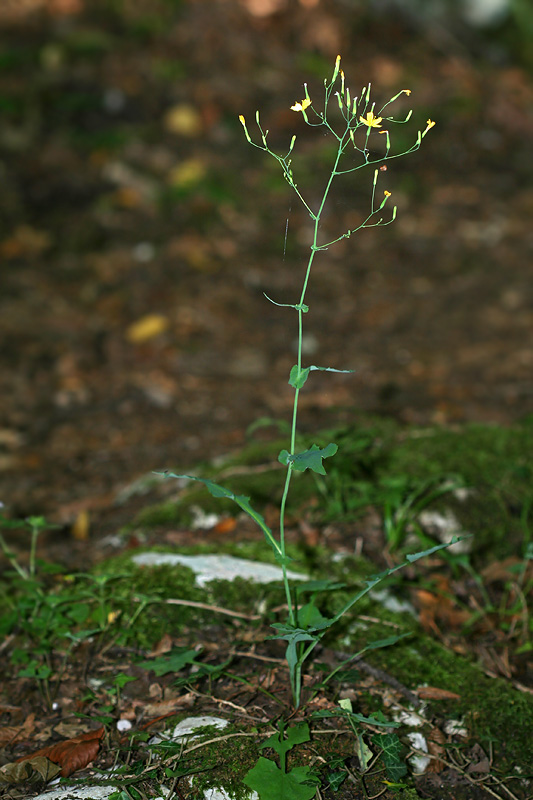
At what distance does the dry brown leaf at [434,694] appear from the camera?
5.84 ft

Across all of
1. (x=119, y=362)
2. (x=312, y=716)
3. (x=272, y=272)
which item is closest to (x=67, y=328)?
(x=119, y=362)

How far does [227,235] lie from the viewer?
17.5 ft

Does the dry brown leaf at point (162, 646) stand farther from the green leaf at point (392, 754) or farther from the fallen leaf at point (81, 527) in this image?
the fallen leaf at point (81, 527)

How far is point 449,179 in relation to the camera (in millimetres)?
5980

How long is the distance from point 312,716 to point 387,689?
0.91 feet

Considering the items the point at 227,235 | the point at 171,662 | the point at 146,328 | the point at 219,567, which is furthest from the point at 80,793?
the point at 227,235

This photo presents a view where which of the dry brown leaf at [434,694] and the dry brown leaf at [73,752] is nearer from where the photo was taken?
the dry brown leaf at [73,752]

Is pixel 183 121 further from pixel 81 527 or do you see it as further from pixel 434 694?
pixel 434 694

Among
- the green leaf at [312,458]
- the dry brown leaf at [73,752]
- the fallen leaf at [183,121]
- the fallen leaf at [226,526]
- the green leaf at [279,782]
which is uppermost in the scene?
the fallen leaf at [183,121]

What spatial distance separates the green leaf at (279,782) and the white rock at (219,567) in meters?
0.66

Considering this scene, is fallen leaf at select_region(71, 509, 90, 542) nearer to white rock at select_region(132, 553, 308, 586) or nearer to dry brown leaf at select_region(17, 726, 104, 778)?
white rock at select_region(132, 553, 308, 586)

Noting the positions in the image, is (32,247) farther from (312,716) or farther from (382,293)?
(312,716)

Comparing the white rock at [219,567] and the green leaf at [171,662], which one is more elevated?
the white rock at [219,567]

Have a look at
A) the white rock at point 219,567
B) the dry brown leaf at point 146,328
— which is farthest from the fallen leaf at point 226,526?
the dry brown leaf at point 146,328
